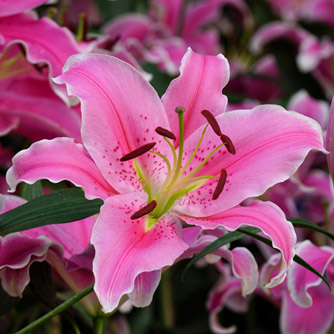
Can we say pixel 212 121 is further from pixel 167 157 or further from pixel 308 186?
pixel 308 186

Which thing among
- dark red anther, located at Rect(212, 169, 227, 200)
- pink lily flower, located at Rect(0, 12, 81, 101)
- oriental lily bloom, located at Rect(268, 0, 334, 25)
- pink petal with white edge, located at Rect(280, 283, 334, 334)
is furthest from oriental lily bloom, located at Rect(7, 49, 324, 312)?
oriental lily bloom, located at Rect(268, 0, 334, 25)

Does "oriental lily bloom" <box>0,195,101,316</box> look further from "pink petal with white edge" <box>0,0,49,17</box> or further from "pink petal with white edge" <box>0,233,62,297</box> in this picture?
"pink petal with white edge" <box>0,0,49,17</box>

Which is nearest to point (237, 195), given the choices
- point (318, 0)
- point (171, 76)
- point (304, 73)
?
point (171, 76)

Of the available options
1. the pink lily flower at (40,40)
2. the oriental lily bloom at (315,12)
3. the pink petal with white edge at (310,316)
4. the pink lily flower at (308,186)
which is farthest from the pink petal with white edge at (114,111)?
the oriental lily bloom at (315,12)

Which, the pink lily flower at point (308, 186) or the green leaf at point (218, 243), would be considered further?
the pink lily flower at point (308, 186)

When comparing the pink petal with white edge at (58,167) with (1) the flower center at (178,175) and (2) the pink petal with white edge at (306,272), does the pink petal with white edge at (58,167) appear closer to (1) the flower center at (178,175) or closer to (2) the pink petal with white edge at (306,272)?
(1) the flower center at (178,175)

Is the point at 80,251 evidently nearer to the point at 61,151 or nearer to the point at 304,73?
the point at 61,151
